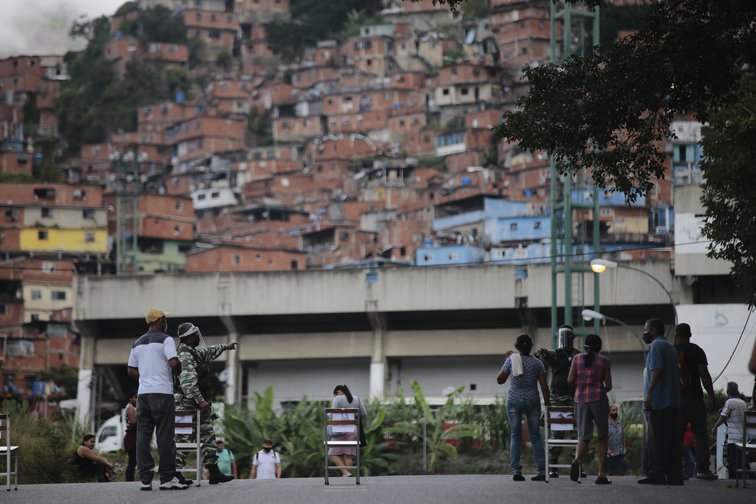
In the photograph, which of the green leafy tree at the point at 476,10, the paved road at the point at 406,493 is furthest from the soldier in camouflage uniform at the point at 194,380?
the green leafy tree at the point at 476,10

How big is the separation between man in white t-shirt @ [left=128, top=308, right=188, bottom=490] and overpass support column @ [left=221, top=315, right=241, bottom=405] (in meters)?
48.5

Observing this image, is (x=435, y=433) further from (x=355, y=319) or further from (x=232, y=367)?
(x=355, y=319)

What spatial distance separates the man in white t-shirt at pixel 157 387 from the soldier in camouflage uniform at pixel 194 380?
Answer: 34.8 inches

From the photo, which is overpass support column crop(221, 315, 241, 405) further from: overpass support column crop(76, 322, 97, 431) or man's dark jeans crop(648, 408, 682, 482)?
man's dark jeans crop(648, 408, 682, 482)

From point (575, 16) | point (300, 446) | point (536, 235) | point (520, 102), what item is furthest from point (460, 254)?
point (520, 102)

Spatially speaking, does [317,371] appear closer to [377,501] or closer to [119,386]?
[119,386]

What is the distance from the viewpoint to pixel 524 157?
143 m

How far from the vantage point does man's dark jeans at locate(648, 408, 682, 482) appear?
16562mm

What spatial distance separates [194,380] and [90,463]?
7637 millimetres

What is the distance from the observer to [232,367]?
66.2m

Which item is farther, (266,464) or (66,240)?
(66,240)

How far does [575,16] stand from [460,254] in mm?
63623

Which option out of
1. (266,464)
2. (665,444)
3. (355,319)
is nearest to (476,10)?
(355,319)

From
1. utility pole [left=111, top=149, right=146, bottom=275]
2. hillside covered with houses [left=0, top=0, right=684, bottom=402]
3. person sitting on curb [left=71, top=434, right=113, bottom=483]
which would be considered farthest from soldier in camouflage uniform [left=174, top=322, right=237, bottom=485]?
hillside covered with houses [left=0, top=0, right=684, bottom=402]
